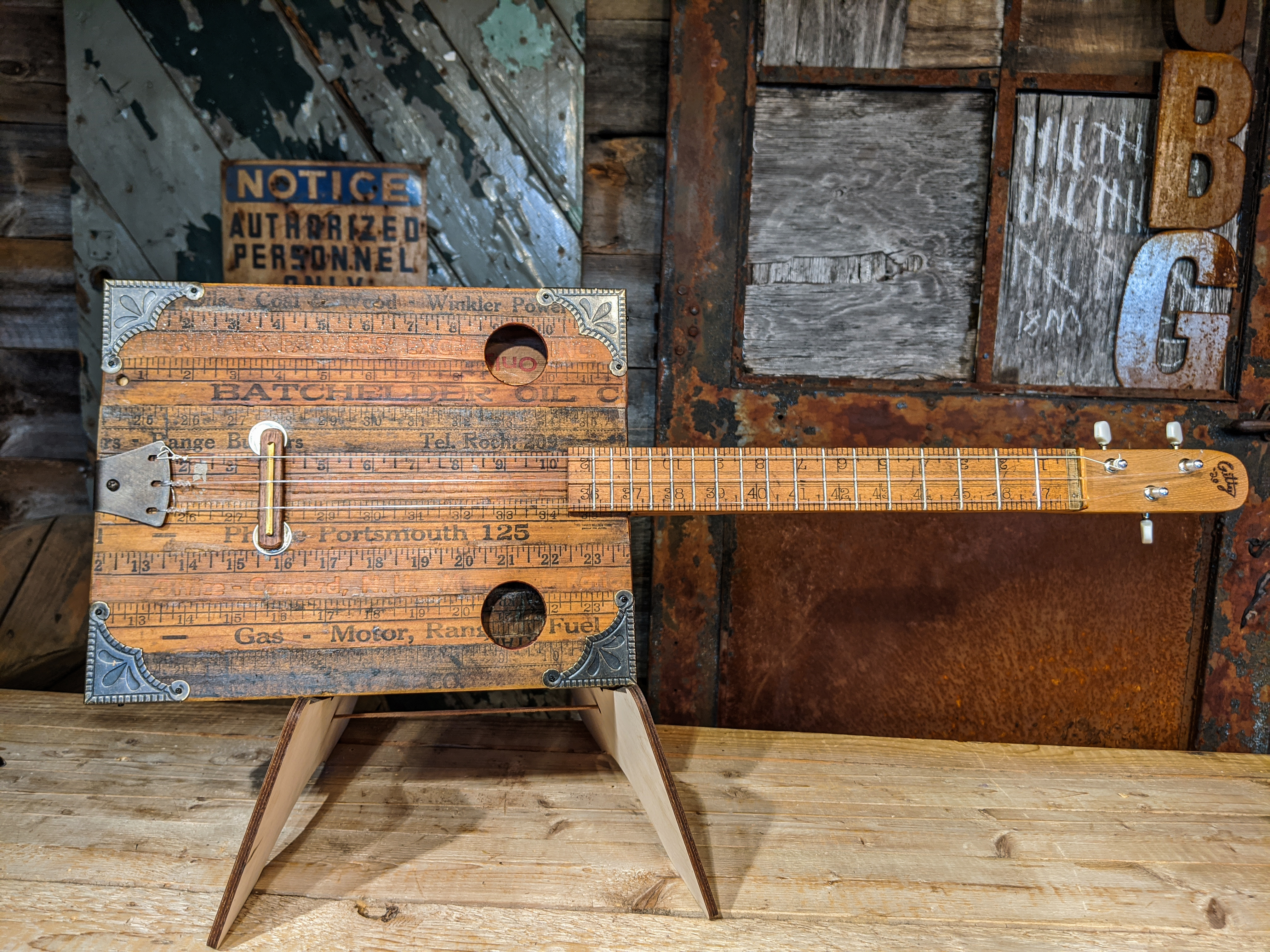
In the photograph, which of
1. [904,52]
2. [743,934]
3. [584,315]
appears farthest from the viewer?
[904,52]

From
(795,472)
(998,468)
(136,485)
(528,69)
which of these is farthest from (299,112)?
(998,468)

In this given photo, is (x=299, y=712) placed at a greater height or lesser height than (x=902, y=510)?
lesser

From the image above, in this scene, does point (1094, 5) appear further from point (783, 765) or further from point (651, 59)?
point (783, 765)

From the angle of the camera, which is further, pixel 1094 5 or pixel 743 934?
pixel 1094 5

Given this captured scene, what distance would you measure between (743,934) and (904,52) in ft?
5.44

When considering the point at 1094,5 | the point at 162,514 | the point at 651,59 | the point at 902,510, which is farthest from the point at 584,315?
the point at 1094,5

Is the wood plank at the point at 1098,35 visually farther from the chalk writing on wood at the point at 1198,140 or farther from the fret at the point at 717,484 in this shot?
the fret at the point at 717,484

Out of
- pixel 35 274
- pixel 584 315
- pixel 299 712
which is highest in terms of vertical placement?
pixel 35 274

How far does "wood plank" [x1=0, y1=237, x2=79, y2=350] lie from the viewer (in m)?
1.52

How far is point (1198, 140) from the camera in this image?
141 centimetres

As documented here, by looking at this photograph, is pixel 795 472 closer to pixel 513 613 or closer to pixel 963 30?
pixel 513 613

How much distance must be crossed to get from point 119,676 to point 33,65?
1419 millimetres

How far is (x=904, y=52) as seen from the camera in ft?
4.68

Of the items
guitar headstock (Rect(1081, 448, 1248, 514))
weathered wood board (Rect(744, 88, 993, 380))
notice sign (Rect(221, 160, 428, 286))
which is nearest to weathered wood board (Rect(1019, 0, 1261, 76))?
weathered wood board (Rect(744, 88, 993, 380))
